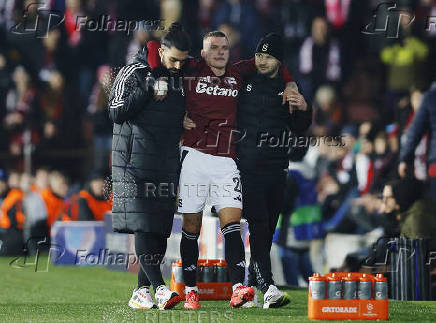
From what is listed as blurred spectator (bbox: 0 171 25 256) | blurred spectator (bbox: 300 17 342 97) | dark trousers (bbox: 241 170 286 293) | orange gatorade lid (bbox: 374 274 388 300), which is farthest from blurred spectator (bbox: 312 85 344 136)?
orange gatorade lid (bbox: 374 274 388 300)

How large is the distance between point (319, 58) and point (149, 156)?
12491mm

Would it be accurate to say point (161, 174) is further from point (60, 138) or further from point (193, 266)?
point (60, 138)

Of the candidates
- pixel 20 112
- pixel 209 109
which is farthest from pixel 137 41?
pixel 209 109

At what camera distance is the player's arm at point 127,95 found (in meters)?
9.66

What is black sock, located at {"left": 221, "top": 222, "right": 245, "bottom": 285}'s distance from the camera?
991 cm

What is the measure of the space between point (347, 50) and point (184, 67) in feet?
42.5

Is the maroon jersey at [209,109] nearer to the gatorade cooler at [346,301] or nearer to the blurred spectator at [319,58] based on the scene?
the gatorade cooler at [346,301]

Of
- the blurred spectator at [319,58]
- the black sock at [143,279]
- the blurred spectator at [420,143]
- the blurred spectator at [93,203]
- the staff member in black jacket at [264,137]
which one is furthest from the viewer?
the blurred spectator at [319,58]

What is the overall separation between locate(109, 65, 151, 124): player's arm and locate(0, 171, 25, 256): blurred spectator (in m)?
8.70

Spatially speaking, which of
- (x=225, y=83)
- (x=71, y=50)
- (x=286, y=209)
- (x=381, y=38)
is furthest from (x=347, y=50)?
(x=225, y=83)

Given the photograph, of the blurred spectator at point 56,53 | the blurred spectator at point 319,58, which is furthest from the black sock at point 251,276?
the blurred spectator at point 56,53

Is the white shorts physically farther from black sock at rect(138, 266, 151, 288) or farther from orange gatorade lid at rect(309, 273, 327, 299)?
orange gatorade lid at rect(309, 273, 327, 299)

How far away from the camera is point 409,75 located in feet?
68.9

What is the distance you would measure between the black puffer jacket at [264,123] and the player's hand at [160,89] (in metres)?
0.96
